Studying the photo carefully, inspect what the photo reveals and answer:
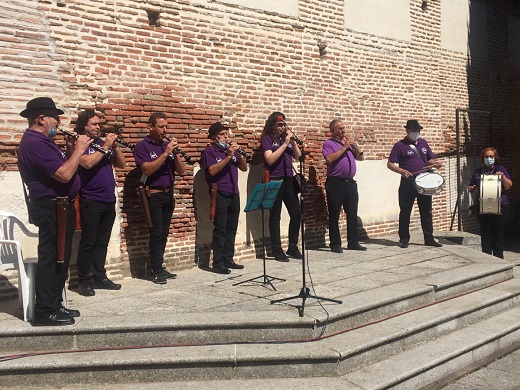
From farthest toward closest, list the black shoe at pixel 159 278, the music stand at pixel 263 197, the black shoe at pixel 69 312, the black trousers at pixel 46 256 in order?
the black shoe at pixel 159 278 < the music stand at pixel 263 197 < the black shoe at pixel 69 312 < the black trousers at pixel 46 256

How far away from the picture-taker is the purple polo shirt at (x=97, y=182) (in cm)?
654

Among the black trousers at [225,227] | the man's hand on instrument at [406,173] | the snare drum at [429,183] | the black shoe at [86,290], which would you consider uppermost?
the man's hand on instrument at [406,173]

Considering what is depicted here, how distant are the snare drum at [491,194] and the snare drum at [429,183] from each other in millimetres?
692

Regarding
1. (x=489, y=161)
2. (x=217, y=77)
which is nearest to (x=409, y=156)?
(x=489, y=161)

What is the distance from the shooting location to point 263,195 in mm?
6801

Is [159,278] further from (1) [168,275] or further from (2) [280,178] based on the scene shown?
(2) [280,178]

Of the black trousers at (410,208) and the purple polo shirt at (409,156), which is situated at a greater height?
the purple polo shirt at (409,156)

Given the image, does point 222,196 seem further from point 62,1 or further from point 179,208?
point 62,1

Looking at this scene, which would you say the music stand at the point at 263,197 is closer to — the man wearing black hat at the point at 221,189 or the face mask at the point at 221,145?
the man wearing black hat at the point at 221,189

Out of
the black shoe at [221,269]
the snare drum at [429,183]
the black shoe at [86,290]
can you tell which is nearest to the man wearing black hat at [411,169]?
the snare drum at [429,183]

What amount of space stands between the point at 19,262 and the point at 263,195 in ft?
8.60

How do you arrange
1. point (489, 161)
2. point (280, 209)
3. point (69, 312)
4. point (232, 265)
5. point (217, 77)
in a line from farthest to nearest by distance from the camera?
point (489, 161) → point (280, 209) → point (217, 77) → point (232, 265) → point (69, 312)

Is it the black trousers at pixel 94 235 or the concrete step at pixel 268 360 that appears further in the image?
the black trousers at pixel 94 235

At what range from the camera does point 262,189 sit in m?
6.74
